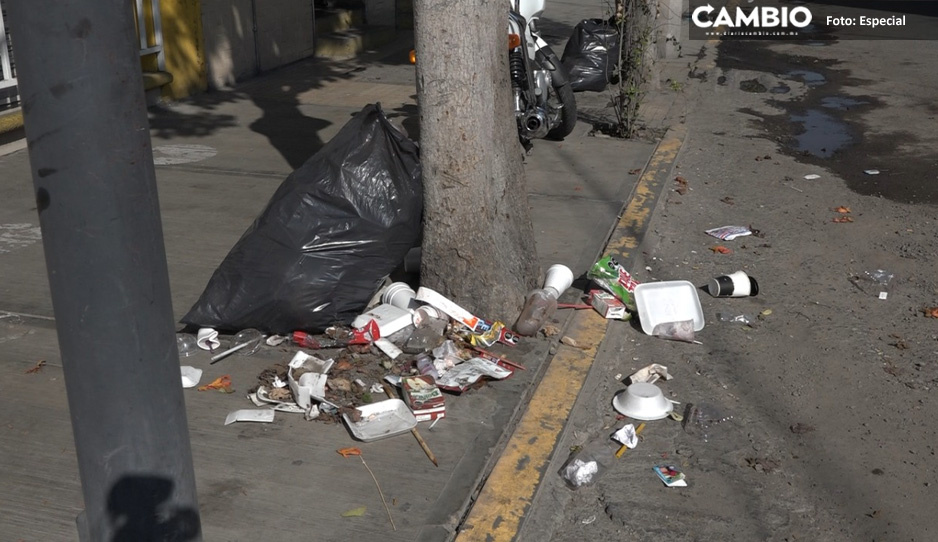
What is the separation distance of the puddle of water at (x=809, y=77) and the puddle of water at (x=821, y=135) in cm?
171

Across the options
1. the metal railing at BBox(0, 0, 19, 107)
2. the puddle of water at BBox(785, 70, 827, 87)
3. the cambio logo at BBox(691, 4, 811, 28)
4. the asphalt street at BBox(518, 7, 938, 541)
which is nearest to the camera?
the asphalt street at BBox(518, 7, 938, 541)

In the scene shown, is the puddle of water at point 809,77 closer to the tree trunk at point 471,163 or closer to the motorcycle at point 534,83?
the motorcycle at point 534,83

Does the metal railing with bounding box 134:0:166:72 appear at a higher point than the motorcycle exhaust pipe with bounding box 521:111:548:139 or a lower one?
higher

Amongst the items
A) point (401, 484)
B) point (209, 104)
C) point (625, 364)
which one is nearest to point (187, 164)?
point (209, 104)

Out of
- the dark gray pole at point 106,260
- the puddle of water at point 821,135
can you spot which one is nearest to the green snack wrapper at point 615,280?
the dark gray pole at point 106,260

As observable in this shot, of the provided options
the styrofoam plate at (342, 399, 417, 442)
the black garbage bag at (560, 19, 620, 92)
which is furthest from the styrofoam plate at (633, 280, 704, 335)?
the black garbage bag at (560, 19, 620, 92)

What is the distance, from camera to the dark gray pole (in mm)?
1787

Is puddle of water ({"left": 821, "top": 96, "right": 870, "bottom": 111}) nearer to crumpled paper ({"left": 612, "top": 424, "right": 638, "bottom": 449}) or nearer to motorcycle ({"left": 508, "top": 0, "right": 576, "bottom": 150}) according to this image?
motorcycle ({"left": 508, "top": 0, "right": 576, "bottom": 150})

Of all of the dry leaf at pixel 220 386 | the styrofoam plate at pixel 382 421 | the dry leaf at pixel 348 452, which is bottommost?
the dry leaf at pixel 348 452

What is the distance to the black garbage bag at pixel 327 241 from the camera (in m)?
4.57

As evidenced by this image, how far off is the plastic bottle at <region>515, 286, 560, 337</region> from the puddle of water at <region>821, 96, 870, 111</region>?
722 cm

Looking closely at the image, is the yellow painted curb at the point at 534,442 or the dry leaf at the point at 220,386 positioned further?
the dry leaf at the point at 220,386

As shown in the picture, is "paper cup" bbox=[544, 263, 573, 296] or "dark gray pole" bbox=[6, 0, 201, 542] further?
"paper cup" bbox=[544, 263, 573, 296]

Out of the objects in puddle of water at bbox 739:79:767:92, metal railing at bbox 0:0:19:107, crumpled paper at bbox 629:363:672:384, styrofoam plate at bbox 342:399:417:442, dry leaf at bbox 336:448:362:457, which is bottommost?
crumpled paper at bbox 629:363:672:384
